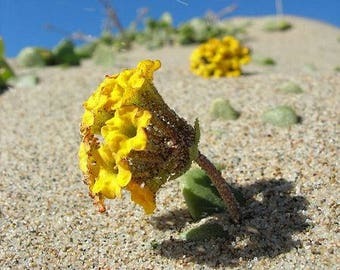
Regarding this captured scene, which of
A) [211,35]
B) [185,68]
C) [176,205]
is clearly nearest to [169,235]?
[176,205]

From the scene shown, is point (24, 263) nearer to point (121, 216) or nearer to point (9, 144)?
point (121, 216)

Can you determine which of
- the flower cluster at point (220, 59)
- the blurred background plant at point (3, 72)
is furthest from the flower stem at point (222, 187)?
the blurred background plant at point (3, 72)

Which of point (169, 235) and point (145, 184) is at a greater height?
point (145, 184)

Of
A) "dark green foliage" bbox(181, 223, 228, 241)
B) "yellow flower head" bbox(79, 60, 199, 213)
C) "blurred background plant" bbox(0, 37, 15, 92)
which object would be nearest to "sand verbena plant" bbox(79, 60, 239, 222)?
"yellow flower head" bbox(79, 60, 199, 213)

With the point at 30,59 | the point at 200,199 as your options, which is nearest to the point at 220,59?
the point at 30,59

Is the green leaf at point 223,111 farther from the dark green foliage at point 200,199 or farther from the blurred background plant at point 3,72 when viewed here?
the blurred background plant at point 3,72

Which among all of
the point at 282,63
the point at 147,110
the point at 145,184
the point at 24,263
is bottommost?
the point at 282,63

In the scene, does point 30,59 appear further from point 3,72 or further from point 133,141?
point 133,141
